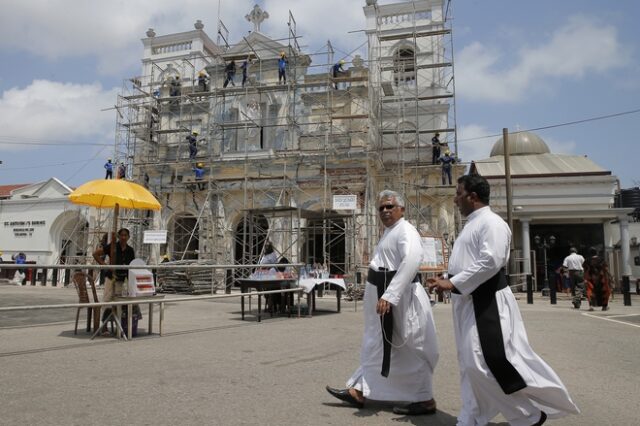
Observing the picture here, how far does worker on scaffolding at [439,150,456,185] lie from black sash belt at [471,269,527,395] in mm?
18260

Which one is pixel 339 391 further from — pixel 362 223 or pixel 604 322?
pixel 362 223

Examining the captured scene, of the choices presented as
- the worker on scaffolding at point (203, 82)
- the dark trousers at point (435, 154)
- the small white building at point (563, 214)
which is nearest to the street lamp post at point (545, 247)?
the small white building at point (563, 214)

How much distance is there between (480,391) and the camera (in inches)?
127

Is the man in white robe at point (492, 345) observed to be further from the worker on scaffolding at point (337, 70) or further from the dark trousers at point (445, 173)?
the worker on scaffolding at point (337, 70)

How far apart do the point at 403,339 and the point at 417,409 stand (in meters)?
0.54

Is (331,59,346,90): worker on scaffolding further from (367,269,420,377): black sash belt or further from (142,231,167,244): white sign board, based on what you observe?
(367,269,420,377): black sash belt

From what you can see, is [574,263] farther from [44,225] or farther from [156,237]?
[44,225]

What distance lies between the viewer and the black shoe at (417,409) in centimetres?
373

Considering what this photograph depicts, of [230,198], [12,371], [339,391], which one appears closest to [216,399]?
[339,391]

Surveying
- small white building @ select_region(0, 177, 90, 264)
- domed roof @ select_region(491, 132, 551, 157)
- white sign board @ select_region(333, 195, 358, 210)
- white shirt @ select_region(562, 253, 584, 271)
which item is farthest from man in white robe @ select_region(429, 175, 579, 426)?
domed roof @ select_region(491, 132, 551, 157)

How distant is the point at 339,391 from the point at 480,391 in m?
1.21

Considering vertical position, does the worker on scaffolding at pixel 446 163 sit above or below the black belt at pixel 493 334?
above

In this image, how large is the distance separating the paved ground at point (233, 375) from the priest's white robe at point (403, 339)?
0.70 feet

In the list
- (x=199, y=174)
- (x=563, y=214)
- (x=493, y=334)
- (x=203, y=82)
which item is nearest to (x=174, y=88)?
(x=203, y=82)
